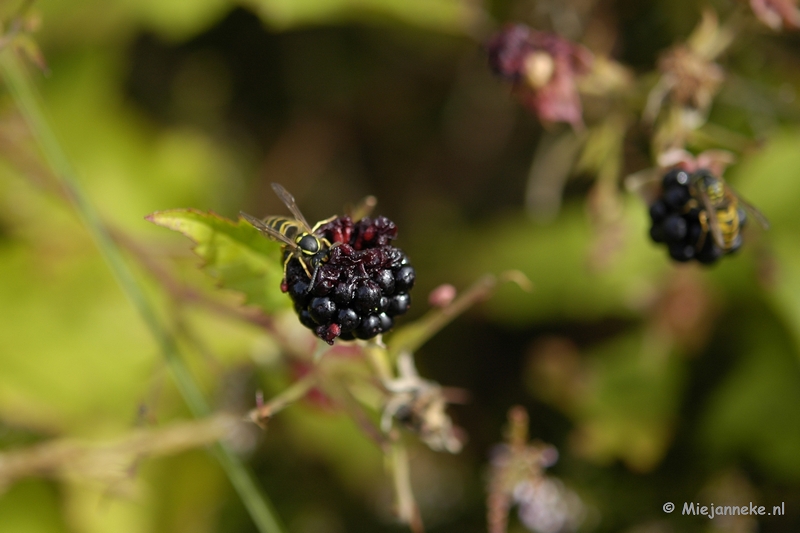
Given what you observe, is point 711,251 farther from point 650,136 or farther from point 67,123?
point 67,123

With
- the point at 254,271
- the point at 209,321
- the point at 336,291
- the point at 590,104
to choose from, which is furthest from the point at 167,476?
the point at 590,104

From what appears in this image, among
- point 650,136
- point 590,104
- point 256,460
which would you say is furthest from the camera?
point 256,460

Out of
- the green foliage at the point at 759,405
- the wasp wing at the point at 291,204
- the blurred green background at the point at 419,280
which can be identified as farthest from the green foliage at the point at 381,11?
the green foliage at the point at 759,405

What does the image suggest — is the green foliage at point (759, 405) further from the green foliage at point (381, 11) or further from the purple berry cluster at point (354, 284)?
the purple berry cluster at point (354, 284)

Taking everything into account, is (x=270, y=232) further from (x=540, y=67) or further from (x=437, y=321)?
(x=540, y=67)

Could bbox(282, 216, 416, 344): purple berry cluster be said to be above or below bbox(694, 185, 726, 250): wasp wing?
below

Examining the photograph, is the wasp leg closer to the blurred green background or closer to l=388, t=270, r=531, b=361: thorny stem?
l=388, t=270, r=531, b=361: thorny stem

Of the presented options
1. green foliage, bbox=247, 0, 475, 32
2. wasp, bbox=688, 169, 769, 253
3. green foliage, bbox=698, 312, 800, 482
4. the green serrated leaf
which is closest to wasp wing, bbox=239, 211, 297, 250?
the green serrated leaf
